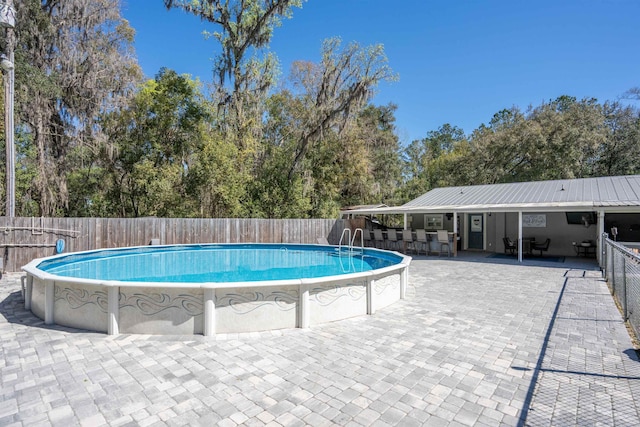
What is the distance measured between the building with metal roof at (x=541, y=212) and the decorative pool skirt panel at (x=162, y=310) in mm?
10682

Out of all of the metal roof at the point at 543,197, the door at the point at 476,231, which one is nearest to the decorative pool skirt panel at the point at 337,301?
the metal roof at the point at 543,197

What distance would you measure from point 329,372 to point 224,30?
63.3 feet

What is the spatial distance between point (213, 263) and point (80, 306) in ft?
19.0

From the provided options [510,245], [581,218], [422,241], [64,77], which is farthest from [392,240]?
[64,77]

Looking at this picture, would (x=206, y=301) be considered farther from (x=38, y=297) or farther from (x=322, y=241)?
(x=322, y=241)

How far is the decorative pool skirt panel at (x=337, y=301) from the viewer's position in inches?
184

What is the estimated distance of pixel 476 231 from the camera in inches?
602

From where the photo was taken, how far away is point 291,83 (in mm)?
21812

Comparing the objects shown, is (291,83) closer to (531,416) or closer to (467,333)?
(467,333)

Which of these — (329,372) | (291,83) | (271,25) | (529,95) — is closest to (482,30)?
(271,25)

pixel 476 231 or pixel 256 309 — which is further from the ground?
pixel 476 231

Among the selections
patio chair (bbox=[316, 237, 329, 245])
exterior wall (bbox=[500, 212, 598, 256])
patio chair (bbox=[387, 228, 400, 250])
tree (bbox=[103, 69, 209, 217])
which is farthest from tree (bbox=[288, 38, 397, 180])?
exterior wall (bbox=[500, 212, 598, 256])

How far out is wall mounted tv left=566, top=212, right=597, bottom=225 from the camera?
40.4 ft

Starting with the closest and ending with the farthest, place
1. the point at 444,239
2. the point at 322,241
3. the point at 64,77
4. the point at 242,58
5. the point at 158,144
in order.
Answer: the point at 444,239 < the point at 64,77 < the point at 322,241 < the point at 158,144 < the point at 242,58
